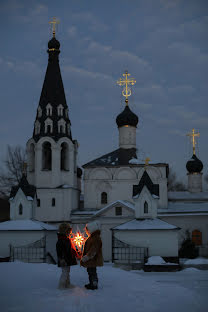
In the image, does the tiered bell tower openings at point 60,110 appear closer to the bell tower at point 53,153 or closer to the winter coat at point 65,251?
the bell tower at point 53,153

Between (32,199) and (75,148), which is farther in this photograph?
(75,148)

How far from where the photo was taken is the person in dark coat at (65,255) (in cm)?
750

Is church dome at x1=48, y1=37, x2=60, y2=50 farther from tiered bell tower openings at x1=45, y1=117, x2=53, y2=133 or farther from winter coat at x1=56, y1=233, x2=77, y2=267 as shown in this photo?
winter coat at x1=56, y1=233, x2=77, y2=267

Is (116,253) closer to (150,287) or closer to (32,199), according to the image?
(32,199)

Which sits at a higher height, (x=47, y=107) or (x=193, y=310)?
(x=47, y=107)

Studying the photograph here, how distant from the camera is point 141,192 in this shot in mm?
19750

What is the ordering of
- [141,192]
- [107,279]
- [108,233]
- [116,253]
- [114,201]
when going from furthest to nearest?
[114,201] < [108,233] < [141,192] < [116,253] < [107,279]

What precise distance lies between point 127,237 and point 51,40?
1556cm

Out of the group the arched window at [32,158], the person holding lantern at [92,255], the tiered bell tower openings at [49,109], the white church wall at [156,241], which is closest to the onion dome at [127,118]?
the tiered bell tower openings at [49,109]

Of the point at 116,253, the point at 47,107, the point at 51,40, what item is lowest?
the point at 116,253

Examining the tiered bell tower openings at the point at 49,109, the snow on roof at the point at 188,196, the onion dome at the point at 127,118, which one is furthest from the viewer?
the snow on roof at the point at 188,196

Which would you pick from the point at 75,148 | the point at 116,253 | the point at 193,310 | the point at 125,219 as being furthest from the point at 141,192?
the point at 193,310

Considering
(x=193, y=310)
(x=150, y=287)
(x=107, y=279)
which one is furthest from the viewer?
(x=107, y=279)

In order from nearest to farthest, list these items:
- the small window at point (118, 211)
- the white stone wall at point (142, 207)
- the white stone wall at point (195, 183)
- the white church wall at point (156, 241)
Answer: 1. the white church wall at point (156, 241)
2. the white stone wall at point (142, 207)
3. the small window at point (118, 211)
4. the white stone wall at point (195, 183)
